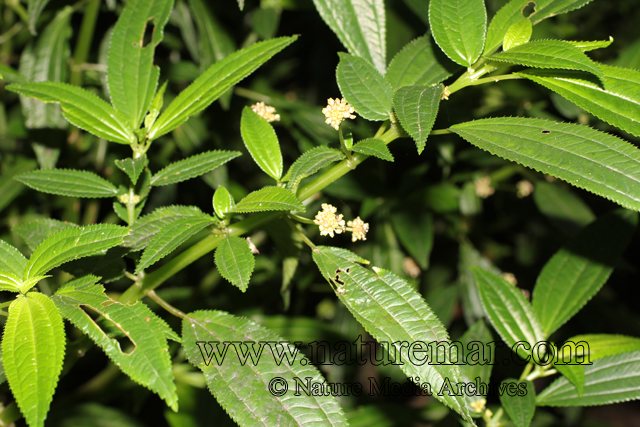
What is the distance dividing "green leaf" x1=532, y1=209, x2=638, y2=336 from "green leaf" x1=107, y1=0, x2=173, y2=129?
3.70 feet

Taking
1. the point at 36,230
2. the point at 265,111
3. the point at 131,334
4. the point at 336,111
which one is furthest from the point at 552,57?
the point at 36,230

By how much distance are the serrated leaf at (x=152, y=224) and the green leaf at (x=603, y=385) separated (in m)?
0.97

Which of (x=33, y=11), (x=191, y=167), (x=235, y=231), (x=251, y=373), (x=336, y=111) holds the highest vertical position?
(x=33, y=11)

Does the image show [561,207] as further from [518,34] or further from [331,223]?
[331,223]

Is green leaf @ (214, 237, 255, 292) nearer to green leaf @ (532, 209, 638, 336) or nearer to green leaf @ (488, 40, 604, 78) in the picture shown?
green leaf @ (488, 40, 604, 78)

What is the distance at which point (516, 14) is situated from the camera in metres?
0.96

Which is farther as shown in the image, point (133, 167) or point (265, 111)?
point (265, 111)

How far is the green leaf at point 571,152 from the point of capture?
30.3 inches

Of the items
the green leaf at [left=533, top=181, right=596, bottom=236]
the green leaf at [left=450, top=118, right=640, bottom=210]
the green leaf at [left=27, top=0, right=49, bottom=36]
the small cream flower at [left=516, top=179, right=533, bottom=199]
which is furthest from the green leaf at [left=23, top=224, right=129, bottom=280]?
the small cream flower at [left=516, top=179, right=533, bottom=199]

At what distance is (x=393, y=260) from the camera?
207 cm

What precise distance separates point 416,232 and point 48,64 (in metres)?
1.41

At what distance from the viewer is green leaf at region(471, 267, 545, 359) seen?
1.30 metres

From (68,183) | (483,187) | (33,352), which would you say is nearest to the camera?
(33,352)

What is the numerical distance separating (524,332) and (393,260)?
0.80m
